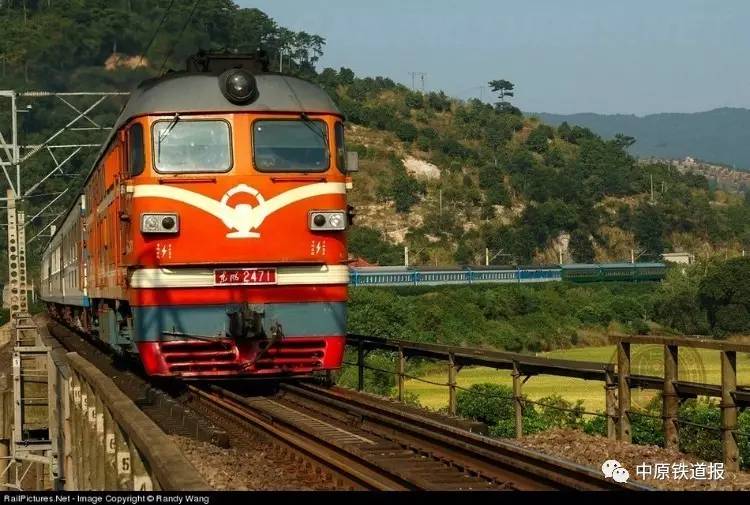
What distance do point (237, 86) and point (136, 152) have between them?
149 centimetres

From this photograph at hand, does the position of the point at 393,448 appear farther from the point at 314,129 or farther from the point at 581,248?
the point at 581,248

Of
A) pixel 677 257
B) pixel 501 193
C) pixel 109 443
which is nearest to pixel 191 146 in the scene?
pixel 109 443

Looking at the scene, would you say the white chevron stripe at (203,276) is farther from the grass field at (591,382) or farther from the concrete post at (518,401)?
the grass field at (591,382)

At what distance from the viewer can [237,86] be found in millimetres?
15039

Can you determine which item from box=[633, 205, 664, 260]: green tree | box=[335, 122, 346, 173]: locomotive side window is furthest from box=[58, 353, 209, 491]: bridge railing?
box=[633, 205, 664, 260]: green tree

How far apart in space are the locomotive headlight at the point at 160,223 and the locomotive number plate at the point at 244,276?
75cm

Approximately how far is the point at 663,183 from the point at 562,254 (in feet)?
111

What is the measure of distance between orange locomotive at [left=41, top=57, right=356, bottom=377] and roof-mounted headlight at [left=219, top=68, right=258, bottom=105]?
1 cm

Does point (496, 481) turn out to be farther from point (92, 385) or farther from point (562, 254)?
point (562, 254)

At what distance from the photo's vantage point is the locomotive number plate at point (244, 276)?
576 inches

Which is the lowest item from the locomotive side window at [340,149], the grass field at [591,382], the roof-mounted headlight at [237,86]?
the grass field at [591,382]

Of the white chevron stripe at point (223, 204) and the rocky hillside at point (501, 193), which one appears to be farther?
the rocky hillside at point (501, 193)

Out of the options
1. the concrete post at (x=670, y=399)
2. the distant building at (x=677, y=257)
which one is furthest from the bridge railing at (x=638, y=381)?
the distant building at (x=677, y=257)

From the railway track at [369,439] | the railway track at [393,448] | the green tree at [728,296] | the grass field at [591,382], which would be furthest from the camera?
the green tree at [728,296]
